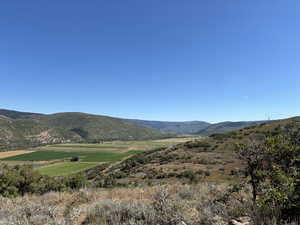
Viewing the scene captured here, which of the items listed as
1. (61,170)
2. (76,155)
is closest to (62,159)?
(76,155)

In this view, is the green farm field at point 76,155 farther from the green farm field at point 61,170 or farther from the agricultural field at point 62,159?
the green farm field at point 61,170

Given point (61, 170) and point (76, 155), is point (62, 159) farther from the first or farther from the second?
point (61, 170)

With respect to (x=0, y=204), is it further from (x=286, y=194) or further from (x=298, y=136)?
(x=298, y=136)

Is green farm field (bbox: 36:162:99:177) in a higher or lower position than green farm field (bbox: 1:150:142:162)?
higher

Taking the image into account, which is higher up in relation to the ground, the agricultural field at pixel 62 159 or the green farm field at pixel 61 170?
the green farm field at pixel 61 170

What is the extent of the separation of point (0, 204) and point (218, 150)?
38.5 metres

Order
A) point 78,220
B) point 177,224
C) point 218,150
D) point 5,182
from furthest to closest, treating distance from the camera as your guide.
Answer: point 218,150
point 5,182
point 78,220
point 177,224

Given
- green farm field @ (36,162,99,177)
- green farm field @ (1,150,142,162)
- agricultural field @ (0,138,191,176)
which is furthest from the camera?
green farm field @ (1,150,142,162)

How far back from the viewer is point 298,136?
6824mm

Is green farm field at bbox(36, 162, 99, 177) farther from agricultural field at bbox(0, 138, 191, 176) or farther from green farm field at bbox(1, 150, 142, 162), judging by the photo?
green farm field at bbox(1, 150, 142, 162)

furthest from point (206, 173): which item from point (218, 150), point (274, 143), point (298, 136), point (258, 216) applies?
point (258, 216)

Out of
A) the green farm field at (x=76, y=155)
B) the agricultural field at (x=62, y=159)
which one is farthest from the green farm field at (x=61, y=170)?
the green farm field at (x=76, y=155)

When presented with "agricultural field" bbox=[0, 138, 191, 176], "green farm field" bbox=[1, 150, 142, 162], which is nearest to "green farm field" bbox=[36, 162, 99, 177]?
"agricultural field" bbox=[0, 138, 191, 176]

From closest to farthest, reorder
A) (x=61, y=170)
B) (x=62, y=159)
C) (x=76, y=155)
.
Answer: (x=61, y=170), (x=62, y=159), (x=76, y=155)
